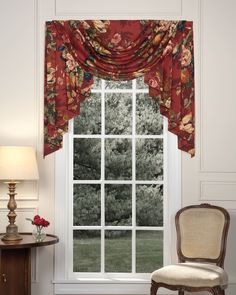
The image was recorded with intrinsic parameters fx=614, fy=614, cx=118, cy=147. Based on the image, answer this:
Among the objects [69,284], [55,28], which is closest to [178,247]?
[69,284]

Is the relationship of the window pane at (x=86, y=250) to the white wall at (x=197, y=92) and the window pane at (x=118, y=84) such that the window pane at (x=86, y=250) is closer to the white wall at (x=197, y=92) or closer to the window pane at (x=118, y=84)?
the white wall at (x=197, y=92)

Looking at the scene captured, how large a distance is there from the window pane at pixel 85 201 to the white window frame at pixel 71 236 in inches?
7.5

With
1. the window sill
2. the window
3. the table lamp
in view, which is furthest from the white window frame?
the table lamp

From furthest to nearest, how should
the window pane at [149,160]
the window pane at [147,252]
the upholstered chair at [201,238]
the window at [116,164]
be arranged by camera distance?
the window pane at [147,252]
the window pane at [149,160]
the window at [116,164]
the upholstered chair at [201,238]

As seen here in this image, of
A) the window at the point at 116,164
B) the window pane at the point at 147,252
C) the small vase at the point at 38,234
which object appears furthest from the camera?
the window pane at the point at 147,252

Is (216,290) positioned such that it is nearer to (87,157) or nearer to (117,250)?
(87,157)

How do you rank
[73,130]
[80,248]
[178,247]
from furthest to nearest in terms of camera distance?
[80,248]
[73,130]
[178,247]

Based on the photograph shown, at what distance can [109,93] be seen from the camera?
607cm

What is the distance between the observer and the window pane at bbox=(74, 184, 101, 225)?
19.6 ft

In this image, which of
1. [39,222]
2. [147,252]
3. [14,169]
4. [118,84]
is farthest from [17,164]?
[147,252]

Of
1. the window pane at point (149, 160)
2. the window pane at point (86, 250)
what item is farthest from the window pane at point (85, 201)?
the window pane at point (149, 160)

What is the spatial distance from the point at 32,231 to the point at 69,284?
1.99 feet

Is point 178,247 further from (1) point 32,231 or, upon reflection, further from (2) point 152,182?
(1) point 32,231

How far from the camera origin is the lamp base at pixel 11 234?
17.3 feet
